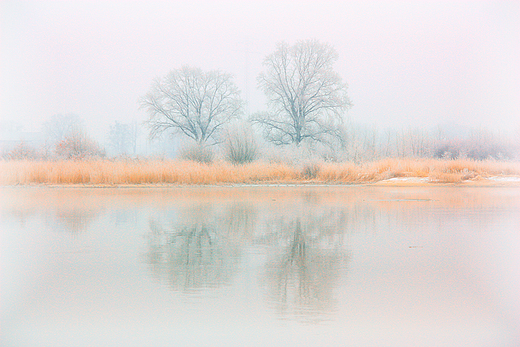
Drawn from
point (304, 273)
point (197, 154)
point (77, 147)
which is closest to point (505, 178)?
point (197, 154)

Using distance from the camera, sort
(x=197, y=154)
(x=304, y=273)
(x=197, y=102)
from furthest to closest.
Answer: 1. (x=197, y=102)
2. (x=197, y=154)
3. (x=304, y=273)

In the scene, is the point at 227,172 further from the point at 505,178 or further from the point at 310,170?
the point at 505,178

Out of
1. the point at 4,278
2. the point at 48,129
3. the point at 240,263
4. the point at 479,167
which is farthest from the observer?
the point at 48,129

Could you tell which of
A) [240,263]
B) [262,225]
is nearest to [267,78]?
[262,225]

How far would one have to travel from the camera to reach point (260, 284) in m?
3.46

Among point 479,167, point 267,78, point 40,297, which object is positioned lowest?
point 40,297

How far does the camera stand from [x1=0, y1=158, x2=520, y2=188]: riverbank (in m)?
16.2

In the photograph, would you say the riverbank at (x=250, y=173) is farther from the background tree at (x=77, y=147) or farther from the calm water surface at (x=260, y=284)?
the calm water surface at (x=260, y=284)

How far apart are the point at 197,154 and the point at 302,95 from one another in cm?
1066

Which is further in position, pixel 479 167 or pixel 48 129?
pixel 48 129

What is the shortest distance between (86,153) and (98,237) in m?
16.9

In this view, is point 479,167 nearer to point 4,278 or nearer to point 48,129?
point 4,278

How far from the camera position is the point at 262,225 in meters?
6.38

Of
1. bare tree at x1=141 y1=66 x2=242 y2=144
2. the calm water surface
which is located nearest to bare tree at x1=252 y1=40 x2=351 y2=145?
bare tree at x1=141 y1=66 x2=242 y2=144
